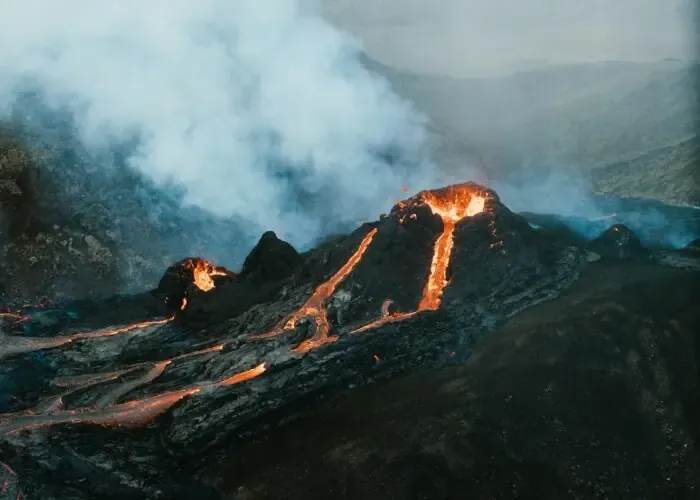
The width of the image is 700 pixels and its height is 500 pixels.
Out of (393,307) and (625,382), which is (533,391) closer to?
(625,382)

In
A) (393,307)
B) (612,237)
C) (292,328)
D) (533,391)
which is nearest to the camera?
(533,391)

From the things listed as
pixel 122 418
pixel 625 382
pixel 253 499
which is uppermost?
pixel 625 382

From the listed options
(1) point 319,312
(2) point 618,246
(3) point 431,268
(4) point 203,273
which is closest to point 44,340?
(4) point 203,273

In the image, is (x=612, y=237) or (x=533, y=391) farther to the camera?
(x=612, y=237)

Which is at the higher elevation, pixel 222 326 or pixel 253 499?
pixel 222 326

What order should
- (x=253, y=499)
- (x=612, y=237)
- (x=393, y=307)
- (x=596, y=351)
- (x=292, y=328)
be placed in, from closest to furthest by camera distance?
(x=253, y=499) < (x=596, y=351) < (x=292, y=328) < (x=393, y=307) < (x=612, y=237)

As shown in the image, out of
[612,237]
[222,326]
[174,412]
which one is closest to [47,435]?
[174,412]

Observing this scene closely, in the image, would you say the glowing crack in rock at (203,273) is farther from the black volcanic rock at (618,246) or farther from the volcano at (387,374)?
the black volcanic rock at (618,246)
